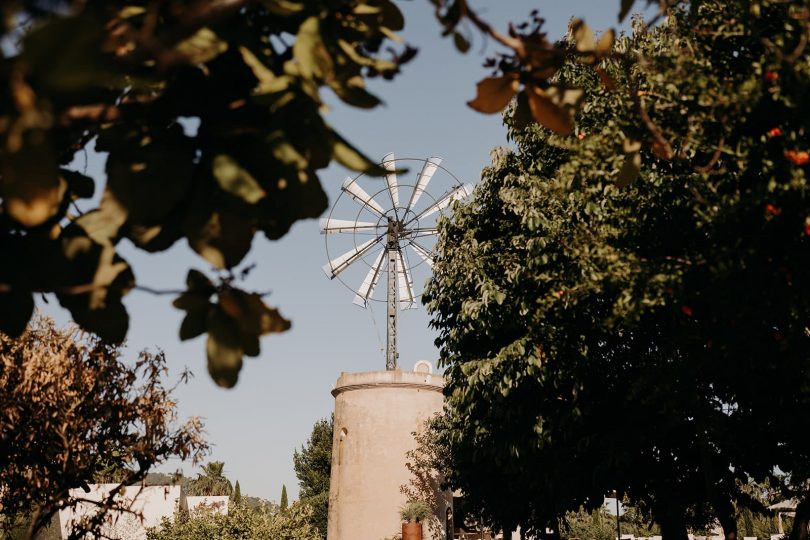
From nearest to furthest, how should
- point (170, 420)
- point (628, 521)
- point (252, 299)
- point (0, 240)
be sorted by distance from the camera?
point (252, 299)
point (0, 240)
point (170, 420)
point (628, 521)

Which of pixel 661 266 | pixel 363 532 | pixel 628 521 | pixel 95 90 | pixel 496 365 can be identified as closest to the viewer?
pixel 95 90

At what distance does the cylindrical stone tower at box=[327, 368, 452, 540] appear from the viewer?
26.6m

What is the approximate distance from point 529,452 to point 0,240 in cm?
1371

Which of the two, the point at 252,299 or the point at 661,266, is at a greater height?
the point at 661,266

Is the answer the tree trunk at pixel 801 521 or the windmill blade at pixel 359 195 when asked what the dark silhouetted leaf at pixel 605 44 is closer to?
the tree trunk at pixel 801 521

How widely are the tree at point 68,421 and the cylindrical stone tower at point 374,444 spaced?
15173 millimetres

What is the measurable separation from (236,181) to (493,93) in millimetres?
1100

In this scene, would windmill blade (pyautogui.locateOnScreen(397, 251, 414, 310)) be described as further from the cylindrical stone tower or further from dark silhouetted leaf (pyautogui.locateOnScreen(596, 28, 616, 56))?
dark silhouetted leaf (pyautogui.locateOnScreen(596, 28, 616, 56))

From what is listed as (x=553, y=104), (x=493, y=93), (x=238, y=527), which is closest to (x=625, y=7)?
(x=553, y=104)

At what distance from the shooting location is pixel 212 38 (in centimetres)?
202

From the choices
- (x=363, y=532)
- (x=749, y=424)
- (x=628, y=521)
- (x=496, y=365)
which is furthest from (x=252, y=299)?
(x=628, y=521)

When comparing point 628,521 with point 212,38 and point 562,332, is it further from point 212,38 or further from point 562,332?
point 212,38

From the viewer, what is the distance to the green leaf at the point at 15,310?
95.4 inches

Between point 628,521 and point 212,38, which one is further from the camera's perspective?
point 628,521
